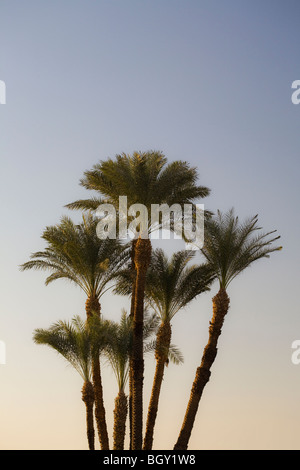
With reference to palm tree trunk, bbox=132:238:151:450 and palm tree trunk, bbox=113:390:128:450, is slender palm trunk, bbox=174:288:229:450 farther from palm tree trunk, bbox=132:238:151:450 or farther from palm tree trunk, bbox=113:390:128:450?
palm tree trunk, bbox=113:390:128:450

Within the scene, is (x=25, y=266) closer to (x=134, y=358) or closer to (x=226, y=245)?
(x=134, y=358)

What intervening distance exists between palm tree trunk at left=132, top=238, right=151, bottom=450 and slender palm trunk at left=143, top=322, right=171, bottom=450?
1.45 metres

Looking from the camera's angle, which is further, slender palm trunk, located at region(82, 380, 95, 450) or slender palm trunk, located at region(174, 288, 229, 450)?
slender palm trunk, located at region(82, 380, 95, 450)

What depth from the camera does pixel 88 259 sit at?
95.7 ft

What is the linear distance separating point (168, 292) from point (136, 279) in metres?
1.54

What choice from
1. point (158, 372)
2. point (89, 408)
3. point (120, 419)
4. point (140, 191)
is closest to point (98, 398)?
point (89, 408)

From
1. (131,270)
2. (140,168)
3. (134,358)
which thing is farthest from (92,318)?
(140,168)

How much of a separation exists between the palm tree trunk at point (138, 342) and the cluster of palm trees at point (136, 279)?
4 cm

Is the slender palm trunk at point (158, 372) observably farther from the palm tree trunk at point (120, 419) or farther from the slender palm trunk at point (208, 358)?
the slender palm trunk at point (208, 358)

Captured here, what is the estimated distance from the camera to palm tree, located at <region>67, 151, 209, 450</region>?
28.4 m

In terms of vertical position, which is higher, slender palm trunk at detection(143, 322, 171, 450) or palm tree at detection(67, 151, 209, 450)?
palm tree at detection(67, 151, 209, 450)
